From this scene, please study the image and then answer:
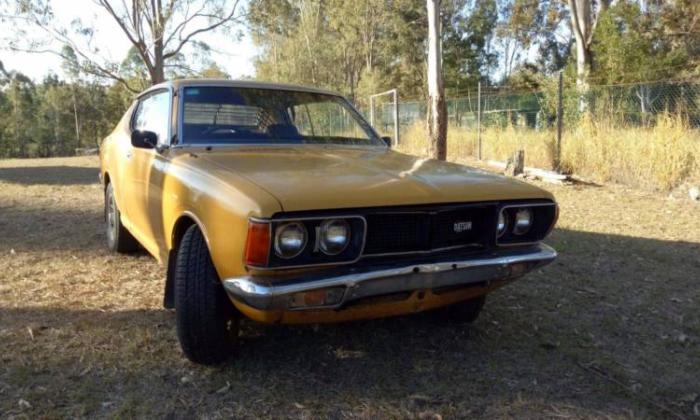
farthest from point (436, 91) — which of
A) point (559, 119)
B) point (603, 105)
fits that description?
point (603, 105)

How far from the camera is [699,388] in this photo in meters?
2.84

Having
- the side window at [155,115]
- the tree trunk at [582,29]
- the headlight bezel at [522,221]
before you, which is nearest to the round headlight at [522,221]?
the headlight bezel at [522,221]

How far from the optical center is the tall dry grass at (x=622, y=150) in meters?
8.55

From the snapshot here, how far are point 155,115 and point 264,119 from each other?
0.89m

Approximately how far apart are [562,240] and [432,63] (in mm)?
5380

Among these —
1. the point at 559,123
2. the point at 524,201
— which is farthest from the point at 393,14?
the point at 524,201

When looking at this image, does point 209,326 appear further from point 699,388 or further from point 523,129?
point 523,129

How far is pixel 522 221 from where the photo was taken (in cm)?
294

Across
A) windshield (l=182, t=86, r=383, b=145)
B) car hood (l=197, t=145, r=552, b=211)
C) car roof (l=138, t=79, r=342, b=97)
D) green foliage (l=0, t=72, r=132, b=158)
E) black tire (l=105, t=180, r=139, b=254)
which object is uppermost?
green foliage (l=0, t=72, r=132, b=158)

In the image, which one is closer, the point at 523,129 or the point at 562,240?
the point at 562,240

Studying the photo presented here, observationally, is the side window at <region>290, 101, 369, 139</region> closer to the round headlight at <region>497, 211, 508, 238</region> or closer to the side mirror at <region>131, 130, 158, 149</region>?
the side mirror at <region>131, 130, 158, 149</region>

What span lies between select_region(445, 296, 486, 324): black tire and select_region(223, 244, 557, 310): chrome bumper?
633 mm

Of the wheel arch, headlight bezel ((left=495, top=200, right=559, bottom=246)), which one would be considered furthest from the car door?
headlight bezel ((left=495, top=200, right=559, bottom=246))

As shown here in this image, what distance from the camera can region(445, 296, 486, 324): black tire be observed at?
347 centimetres
